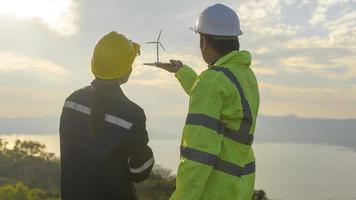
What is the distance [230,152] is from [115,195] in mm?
917

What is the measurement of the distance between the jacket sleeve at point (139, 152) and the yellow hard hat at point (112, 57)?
15.7 inches

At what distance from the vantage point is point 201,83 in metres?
4.45

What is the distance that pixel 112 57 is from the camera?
4668 millimetres

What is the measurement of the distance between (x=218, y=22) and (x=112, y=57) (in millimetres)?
852

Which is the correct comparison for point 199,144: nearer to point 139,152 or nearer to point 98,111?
point 139,152

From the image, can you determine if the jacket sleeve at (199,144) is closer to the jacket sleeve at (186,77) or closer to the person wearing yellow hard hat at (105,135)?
the person wearing yellow hard hat at (105,135)

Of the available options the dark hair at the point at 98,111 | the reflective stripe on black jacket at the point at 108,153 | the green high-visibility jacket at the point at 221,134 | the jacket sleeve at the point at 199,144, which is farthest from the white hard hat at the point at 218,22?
the dark hair at the point at 98,111

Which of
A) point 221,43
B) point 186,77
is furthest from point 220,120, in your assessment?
point 186,77

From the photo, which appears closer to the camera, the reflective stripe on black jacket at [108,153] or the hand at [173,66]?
the reflective stripe on black jacket at [108,153]

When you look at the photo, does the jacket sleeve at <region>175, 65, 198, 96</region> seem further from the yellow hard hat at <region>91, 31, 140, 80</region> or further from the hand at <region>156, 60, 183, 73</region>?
the yellow hard hat at <region>91, 31, 140, 80</region>

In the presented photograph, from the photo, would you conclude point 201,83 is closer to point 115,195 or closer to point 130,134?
point 130,134

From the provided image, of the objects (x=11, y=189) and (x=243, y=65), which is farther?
(x=11, y=189)

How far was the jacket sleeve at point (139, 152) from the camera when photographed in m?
4.53

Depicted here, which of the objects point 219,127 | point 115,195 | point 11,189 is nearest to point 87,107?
point 115,195
